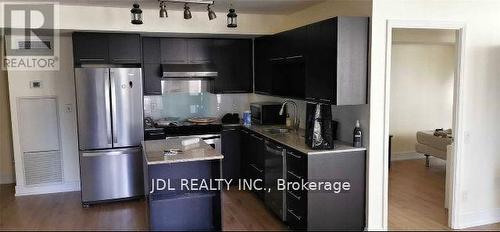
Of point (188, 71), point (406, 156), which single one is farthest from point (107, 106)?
point (406, 156)

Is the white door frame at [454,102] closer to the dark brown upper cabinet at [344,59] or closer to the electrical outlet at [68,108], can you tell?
the dark brown upper cabinet at [344,59]

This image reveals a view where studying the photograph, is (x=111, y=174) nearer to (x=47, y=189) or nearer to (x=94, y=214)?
(x=94, y=214)

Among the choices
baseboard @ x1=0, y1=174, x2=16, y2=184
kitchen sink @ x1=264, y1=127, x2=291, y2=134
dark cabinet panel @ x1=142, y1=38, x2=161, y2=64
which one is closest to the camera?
kitchen sink @ x1=264, y1=127, x2=291, y2=134

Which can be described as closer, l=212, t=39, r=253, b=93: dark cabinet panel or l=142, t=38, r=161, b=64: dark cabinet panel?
l=142, t=38, r=161, b=64: dark cabinet panel

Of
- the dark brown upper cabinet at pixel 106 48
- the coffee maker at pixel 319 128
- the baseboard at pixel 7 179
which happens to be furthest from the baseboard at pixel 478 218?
the baseboard at pixel 7 179

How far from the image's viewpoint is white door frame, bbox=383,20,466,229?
3611mm

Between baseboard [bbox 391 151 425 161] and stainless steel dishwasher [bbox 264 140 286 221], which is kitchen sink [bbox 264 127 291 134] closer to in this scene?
stainless steel dishwasher [bbox 264 140 286 221]

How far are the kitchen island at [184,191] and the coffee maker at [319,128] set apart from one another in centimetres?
94

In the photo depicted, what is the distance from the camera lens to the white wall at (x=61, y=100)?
5.22 meters

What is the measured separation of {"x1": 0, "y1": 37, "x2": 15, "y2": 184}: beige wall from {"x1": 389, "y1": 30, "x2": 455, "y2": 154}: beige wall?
677cm

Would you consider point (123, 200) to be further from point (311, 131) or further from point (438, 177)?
point (438, 177)

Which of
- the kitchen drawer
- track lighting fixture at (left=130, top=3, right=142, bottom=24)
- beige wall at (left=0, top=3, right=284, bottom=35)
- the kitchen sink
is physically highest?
beige wall at (left=0, top=3, right=284, bottom=35)

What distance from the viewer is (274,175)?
430 centimetres
